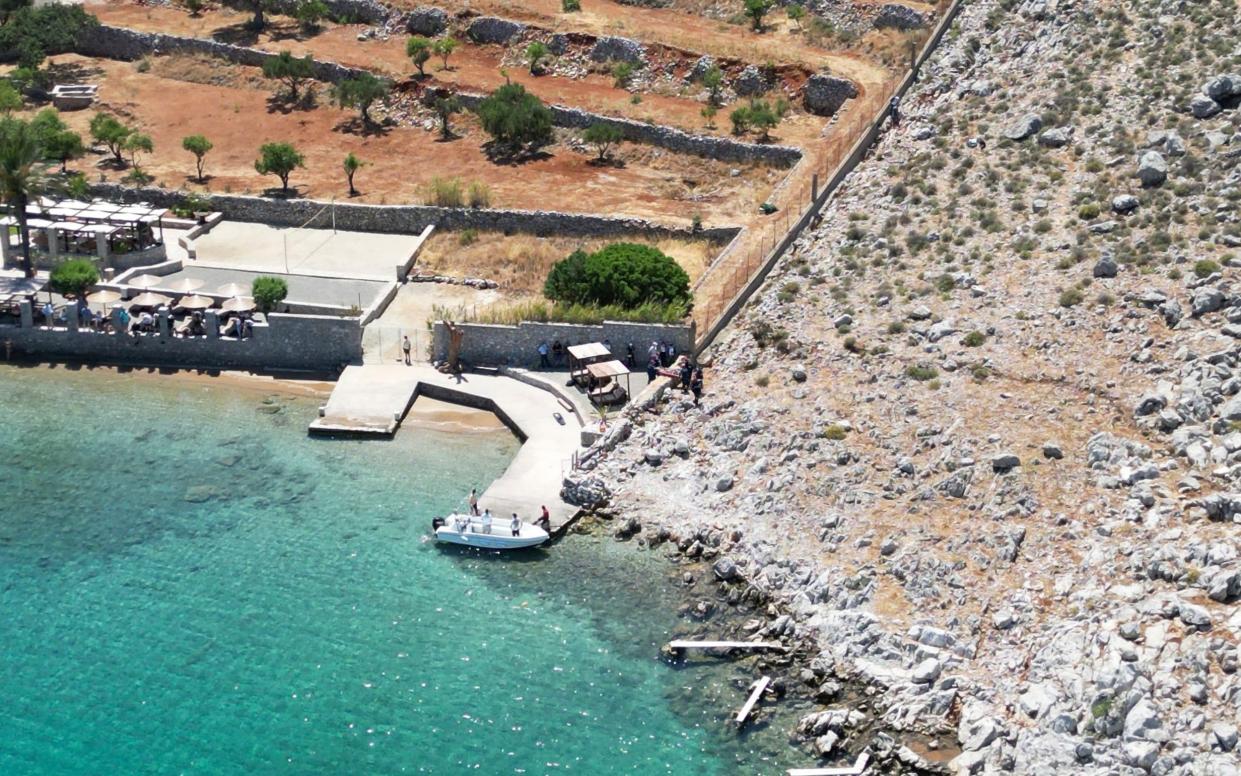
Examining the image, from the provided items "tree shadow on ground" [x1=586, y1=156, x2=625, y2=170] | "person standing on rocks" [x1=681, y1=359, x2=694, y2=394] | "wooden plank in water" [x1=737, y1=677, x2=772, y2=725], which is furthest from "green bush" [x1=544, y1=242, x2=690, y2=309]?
"wooden plank in water" [x1=737, y1=677, x2=772, y2=725]

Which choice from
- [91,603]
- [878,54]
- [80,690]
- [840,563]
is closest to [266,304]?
[91,603]

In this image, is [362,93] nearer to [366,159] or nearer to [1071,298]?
[366,159]

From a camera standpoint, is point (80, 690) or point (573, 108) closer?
point (80, 690)

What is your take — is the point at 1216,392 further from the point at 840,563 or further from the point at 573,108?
the point at 573,108

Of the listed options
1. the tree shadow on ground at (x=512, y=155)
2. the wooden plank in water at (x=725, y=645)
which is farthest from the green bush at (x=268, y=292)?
the wooden plank in water at (x=725, y=645)

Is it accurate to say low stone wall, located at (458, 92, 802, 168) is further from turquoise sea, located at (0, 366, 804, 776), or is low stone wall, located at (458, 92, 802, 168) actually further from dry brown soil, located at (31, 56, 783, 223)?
turquoise sea, located at (0, 366, 804, 776)

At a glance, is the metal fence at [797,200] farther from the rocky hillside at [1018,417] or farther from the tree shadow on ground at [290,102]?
the tree shadow on ground at [290,102]
